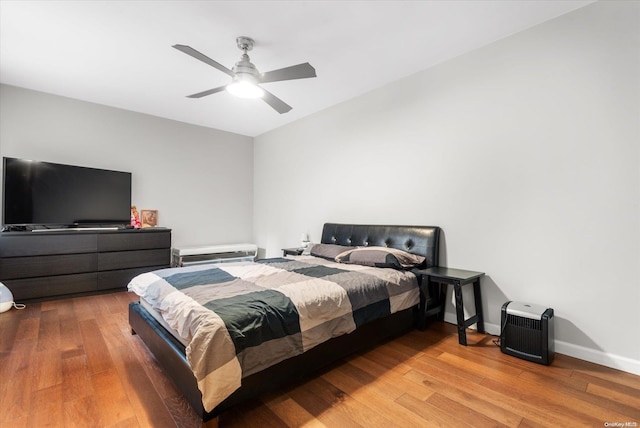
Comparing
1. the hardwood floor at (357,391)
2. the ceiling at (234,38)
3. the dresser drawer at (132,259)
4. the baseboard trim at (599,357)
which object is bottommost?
the hardwood floor at (357,391)

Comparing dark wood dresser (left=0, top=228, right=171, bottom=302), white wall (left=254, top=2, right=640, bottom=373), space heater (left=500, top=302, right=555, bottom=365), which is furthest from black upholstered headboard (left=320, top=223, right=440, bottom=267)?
dark wood dresser (left=0, top=228, right=171, bottom=302)

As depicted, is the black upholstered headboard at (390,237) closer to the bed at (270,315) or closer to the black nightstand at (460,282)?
the bed at (270,315)

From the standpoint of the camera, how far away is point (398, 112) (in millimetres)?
3367

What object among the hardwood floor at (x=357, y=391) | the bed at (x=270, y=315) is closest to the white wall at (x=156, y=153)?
the hardwood floor at (x=357, y=391)

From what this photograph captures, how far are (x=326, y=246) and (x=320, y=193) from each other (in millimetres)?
1111

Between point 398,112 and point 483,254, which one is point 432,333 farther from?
point 398,112

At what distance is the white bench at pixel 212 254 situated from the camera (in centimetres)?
470

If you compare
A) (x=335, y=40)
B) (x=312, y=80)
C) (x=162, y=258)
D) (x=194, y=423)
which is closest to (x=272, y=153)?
(x=312, y=80)

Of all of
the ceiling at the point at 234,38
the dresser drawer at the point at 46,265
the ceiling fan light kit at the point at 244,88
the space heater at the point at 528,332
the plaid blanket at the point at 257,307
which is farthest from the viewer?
the dresser drawer at the point at 46,265

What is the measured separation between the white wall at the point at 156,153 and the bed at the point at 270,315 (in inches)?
106

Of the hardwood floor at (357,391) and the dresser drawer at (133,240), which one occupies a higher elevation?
the dresser drawer at (133,240)

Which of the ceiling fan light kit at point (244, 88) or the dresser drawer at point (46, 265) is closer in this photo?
the ceiling fan light kit at point (244, 88)

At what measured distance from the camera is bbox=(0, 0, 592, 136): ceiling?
223cm

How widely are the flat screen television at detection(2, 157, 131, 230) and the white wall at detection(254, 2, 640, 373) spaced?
3.69 metres
